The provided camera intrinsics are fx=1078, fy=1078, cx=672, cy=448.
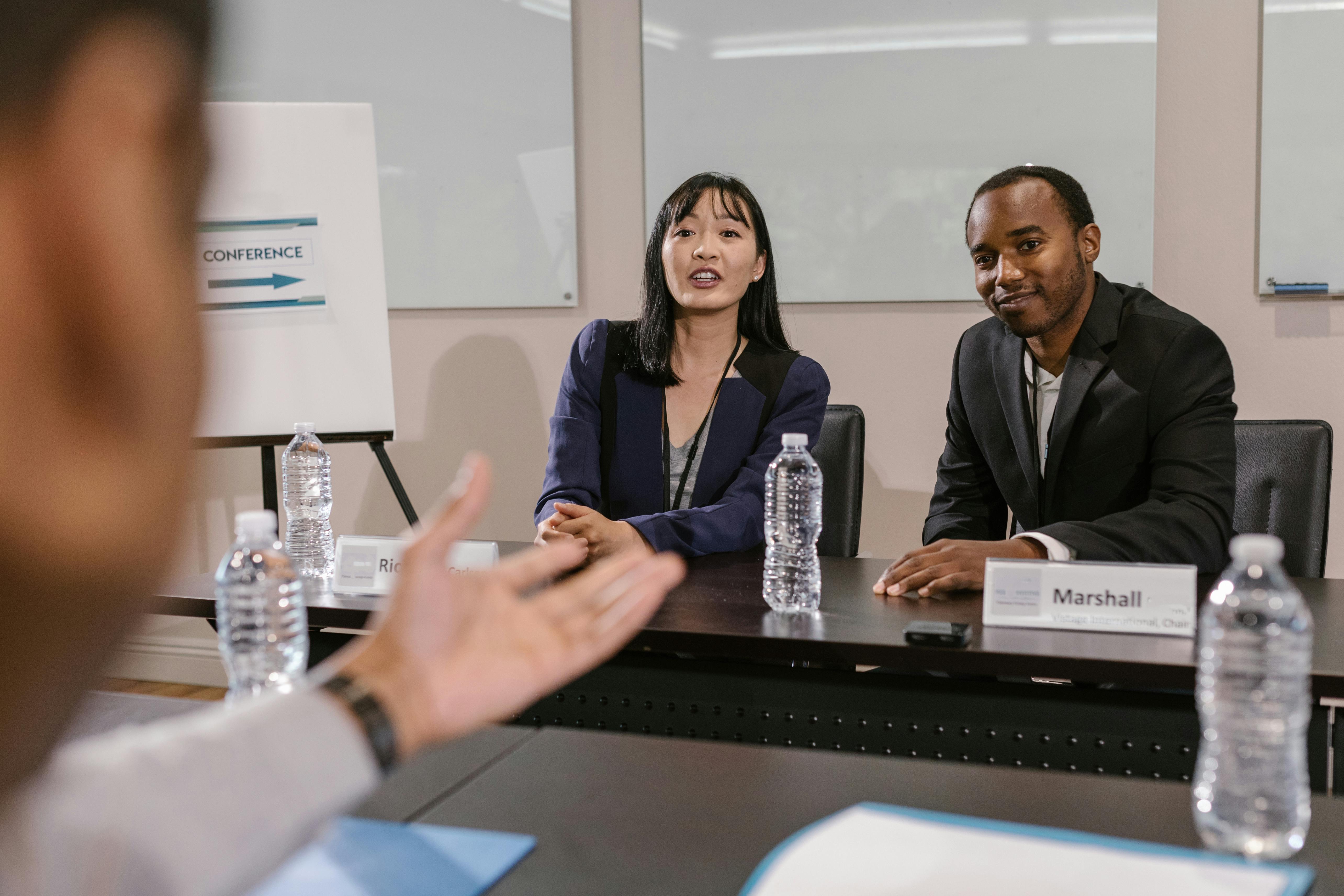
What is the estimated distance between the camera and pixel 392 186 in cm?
368

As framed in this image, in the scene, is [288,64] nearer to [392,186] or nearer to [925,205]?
[392,186]

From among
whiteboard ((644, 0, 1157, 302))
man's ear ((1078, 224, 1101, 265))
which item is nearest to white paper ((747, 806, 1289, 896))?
man's ear ((1078, 224, 1101, 265))

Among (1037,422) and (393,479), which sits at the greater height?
(1037,422)

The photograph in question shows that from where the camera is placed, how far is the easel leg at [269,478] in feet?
9.48

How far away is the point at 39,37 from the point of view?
0.29 meters

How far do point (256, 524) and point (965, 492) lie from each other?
1.59 meters

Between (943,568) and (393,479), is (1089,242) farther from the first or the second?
(393,479)

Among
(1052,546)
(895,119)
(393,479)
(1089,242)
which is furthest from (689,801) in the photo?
(895,119)

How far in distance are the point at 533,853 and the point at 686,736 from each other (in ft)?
2.71

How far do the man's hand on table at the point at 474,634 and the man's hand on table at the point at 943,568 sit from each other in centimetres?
100

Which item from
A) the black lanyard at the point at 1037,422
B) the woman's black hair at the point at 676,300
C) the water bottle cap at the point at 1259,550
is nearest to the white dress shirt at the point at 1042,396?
the black lanyard at the point at 1037,422

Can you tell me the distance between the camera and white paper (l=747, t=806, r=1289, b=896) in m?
0.73

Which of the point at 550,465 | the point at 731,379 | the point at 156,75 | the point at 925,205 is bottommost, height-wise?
the point at 550,465

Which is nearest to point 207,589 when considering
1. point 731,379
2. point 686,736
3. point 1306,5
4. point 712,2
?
point 686,736
